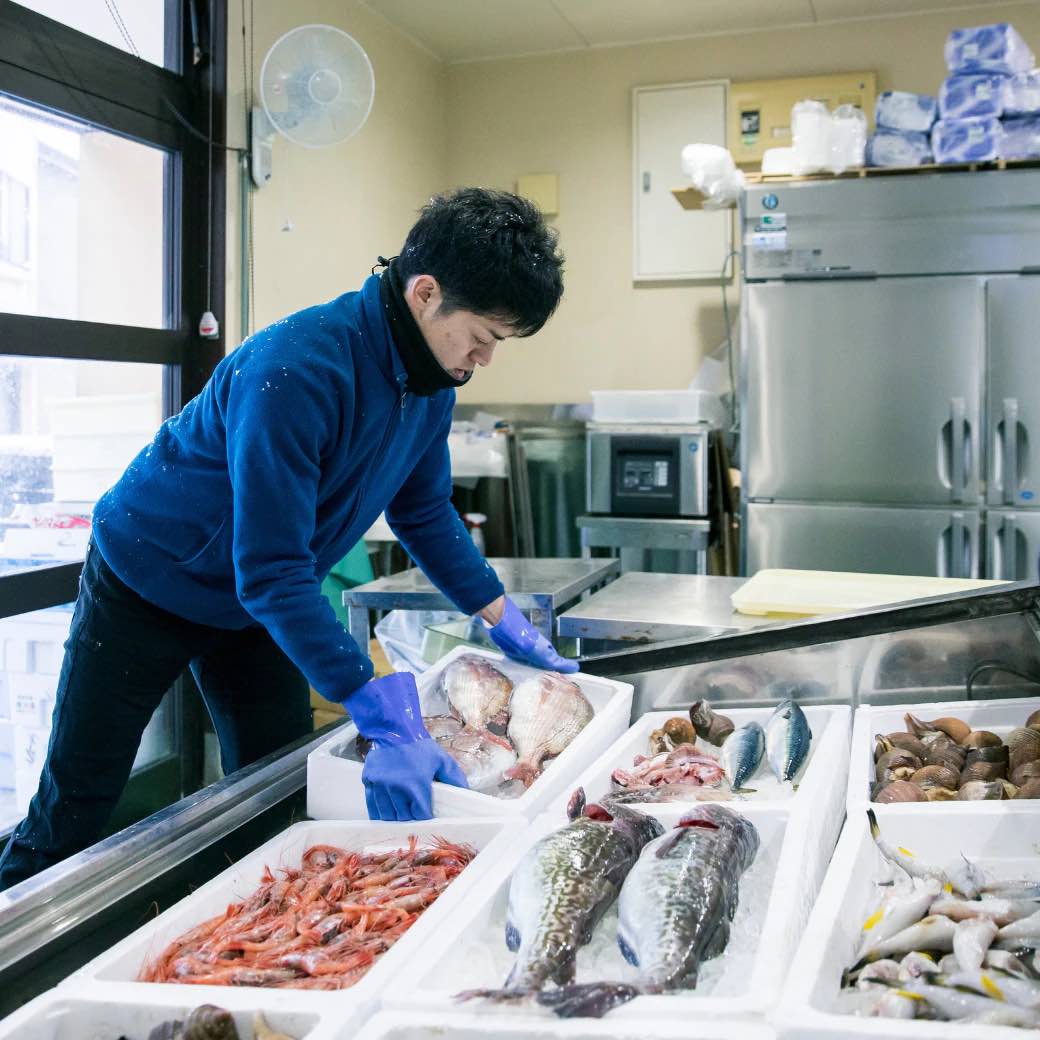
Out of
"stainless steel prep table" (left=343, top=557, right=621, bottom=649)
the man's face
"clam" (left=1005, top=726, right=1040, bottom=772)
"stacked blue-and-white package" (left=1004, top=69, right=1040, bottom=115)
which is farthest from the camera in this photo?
"stacked blue-and-white package" (left=1004, top=69, right=1040, bottom=115)

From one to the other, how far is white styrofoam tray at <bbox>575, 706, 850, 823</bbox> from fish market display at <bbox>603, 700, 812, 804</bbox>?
0.05 ft

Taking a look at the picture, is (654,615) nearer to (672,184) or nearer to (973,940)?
(973,940)

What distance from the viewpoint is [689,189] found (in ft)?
15.9

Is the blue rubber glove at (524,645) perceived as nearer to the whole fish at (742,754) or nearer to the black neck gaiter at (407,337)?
the whole fish at (742,754)

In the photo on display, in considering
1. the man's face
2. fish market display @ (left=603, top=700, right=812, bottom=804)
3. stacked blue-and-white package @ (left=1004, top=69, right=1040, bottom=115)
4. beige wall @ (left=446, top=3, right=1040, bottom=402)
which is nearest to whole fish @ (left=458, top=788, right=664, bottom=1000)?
fish market display @ (left=603, top=700, right=812, bottom=804)

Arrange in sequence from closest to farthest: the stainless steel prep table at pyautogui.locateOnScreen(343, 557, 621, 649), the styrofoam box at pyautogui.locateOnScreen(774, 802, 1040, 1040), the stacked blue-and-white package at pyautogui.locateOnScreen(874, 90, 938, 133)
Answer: the styrofoam box at pyautogui.locateOnScreen(774, 802, 1040, 1040) → the stainless steel prep table at pyautogui.locateOnScreen(343, 557, 621, 649) → the stacked blue-and-white package at pyautogui.locateOnScreen(874, 90, 938, 133)

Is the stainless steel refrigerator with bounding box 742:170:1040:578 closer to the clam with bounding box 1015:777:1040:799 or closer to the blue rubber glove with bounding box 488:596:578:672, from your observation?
the blue rubber glove with bounding box 488:596:578:672

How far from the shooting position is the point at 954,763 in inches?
64.8

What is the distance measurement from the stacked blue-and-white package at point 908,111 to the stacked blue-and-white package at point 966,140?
0.06 meters

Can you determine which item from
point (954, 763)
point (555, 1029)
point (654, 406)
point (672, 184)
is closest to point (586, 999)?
point (555, 1029)

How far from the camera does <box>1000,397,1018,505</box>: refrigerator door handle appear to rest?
4328 mm

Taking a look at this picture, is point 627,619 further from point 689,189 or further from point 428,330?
point 689,189

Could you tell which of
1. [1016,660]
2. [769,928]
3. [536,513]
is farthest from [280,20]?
[769,928]

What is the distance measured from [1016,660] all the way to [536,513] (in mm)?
3540
